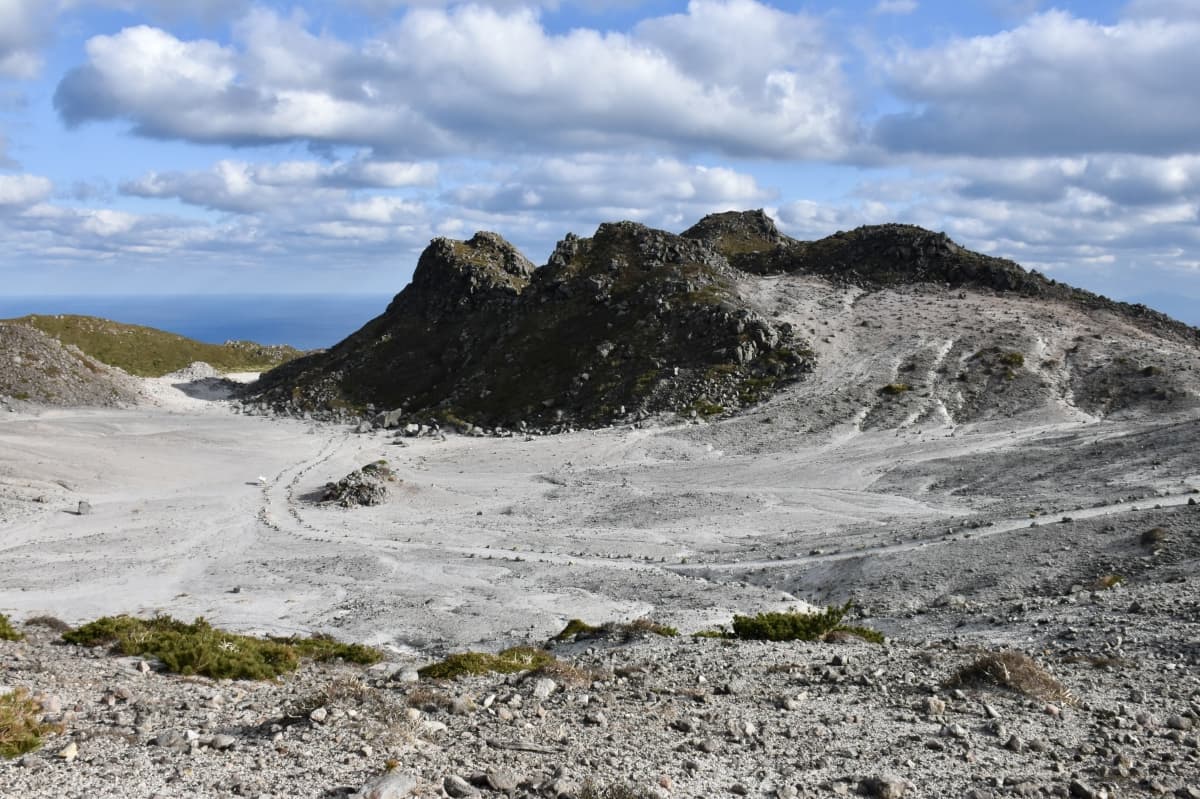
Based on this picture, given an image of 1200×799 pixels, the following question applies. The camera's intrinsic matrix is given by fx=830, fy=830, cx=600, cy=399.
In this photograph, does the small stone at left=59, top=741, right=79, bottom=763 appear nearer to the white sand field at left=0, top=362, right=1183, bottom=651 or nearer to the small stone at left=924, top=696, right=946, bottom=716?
the small stone at left=924, top=696, right=946, bottom=716

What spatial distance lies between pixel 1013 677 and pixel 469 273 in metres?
94.9

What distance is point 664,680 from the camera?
54.0ft

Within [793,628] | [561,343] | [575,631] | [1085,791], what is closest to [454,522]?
[575,631]

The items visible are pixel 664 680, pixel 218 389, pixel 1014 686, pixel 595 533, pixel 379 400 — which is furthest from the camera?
pixel 218 389

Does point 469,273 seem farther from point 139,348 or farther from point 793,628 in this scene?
point 793,628

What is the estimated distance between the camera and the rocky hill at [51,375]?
87.8 meters

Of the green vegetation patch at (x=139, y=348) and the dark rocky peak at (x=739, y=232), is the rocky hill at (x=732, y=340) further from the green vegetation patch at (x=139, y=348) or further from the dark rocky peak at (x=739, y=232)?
the green vegetation patch at (x=139, y=348)

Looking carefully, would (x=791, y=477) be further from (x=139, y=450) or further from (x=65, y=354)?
(x=65, y=354)

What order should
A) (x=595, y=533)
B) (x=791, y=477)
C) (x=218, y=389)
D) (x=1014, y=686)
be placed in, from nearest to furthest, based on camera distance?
(x=1014, y=686), (x=595, y=533), (x=791, y=477), (x=218, y=389)

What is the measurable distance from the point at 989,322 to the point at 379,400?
63.1m

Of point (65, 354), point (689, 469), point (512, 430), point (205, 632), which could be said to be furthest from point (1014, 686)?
point (65, 354)

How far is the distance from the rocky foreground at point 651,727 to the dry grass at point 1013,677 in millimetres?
42

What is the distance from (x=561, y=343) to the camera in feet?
285

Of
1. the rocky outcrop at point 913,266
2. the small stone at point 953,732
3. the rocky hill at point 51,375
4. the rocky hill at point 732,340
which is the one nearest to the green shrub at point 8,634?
the small stone at point 953,732
